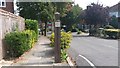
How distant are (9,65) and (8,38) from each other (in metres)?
2.97

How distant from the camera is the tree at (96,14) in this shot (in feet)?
195

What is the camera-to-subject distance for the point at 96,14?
59656 mm

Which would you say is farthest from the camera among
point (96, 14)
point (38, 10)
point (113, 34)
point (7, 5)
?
point (96, 14)

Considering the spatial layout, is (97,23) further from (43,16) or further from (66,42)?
(66,42)

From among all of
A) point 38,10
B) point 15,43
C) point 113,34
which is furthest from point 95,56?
point 38,10

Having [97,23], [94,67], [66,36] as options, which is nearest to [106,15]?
[97,23]

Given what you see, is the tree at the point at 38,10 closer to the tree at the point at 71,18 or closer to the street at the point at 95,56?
the street at the point at 95,56

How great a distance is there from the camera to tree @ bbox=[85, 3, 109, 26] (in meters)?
59.5

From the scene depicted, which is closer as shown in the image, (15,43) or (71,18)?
(15,43)

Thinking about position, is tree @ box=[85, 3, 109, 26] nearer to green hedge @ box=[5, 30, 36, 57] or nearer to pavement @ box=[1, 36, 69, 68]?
pavement @ box=[1, 36, 69, 68]

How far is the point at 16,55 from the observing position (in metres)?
15.9

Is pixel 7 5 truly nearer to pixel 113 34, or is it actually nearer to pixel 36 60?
pixel 113 34

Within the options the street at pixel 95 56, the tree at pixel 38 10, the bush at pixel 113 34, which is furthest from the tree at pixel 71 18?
the street at pixel 95 56

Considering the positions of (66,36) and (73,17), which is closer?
(66,36)
